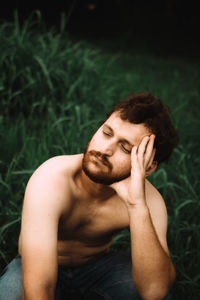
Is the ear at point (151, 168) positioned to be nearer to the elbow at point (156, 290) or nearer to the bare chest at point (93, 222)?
the bare chest at point (93, 222)

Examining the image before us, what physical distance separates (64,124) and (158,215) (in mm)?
1726

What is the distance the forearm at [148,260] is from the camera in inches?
65.0

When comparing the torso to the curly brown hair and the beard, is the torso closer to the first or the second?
the beard

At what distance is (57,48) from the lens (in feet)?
13.2

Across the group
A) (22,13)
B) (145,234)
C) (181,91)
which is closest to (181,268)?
(145,234)

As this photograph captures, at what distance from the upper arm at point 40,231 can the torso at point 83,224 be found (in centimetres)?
19

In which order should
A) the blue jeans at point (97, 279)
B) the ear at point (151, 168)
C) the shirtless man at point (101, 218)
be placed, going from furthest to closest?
1. the ear at point (151, 168)
2. the blue jeans at point (97, 279)
3. the shirtless man at point (101, 218)

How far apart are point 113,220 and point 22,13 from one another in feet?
22.8

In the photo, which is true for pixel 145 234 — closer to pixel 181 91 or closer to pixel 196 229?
pixel 196 229

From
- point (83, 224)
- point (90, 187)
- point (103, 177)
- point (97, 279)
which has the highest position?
point (103, 177)

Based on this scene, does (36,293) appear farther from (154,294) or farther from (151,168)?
(151,168)

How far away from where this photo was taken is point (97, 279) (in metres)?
1.97

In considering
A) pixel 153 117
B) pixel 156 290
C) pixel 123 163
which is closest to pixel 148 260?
pixel 156 290

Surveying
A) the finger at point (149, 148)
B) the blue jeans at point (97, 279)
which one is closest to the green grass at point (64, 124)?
the blue jeans at point (97, 279)
